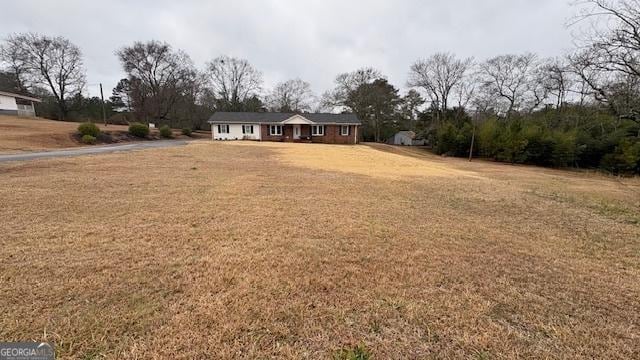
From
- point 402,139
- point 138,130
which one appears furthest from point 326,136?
point 138,130

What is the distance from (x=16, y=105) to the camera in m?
35.5

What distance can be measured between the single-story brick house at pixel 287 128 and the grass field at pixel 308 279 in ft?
92.8

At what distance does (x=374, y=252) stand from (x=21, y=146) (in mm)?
24265

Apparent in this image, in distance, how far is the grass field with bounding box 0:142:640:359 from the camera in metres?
2.16

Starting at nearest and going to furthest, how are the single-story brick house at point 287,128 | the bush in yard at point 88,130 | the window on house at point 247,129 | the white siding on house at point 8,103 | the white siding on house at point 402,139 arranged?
1. the bush in yard at point 88,130
2. the white siding on house at point 8,103
3. the single-story brick house at point 287,128
4. the window on house at point 247,129
5. the white siding on house at point 402,139

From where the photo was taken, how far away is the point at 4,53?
38656 mm

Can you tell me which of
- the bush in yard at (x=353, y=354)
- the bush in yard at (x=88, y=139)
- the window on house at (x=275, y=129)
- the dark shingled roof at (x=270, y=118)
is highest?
the dark shingled roof at (x=270, y=118)

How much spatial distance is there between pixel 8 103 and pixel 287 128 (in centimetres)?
3358

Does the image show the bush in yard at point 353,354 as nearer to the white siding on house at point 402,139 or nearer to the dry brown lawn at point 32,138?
the dry brown lawn at point 32,138

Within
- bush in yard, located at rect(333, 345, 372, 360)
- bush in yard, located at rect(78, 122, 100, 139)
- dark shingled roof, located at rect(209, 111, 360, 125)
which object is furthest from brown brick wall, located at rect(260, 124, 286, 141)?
bush in yard, located at rect(333, 345, 372, 360)

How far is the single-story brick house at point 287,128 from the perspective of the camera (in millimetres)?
33750

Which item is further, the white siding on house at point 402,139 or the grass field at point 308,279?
the white siding on house at point 402,139

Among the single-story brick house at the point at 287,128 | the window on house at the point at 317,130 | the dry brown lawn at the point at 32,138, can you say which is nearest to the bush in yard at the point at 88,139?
the dry brown lawn at the point at 32,138

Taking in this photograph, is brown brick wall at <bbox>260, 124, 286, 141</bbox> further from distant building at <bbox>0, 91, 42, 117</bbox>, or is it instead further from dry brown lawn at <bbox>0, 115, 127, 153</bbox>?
distant building at <bbox>0, 91, 42, 117</bbox>
